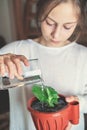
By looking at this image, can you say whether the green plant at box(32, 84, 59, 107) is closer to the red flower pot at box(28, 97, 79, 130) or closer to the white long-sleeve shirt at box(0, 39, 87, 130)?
the red flower pot at box(28, 97, 79, 130)

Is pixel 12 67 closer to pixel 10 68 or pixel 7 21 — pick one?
pixel 10 68

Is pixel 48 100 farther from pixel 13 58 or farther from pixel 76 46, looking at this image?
pixel 76 46

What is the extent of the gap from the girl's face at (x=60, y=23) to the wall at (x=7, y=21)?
4.99 feet

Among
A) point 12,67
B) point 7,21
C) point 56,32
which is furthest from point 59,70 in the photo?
point 7,21

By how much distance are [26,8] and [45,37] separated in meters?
1.30

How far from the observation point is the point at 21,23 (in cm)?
213

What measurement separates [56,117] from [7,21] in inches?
72.9

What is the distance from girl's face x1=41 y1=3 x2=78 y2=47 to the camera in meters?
0.71

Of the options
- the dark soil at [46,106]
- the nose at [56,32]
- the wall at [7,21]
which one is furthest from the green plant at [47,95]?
the wall at [7,21]

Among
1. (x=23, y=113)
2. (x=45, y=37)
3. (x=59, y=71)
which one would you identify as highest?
(x=45, y=37)

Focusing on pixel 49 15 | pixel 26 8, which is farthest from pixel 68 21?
pixel 26 8

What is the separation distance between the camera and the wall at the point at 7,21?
7.40 ft

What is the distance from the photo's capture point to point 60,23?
71cm

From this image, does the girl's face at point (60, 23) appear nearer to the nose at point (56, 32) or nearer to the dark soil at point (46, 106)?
the nose at point (56, 32)
